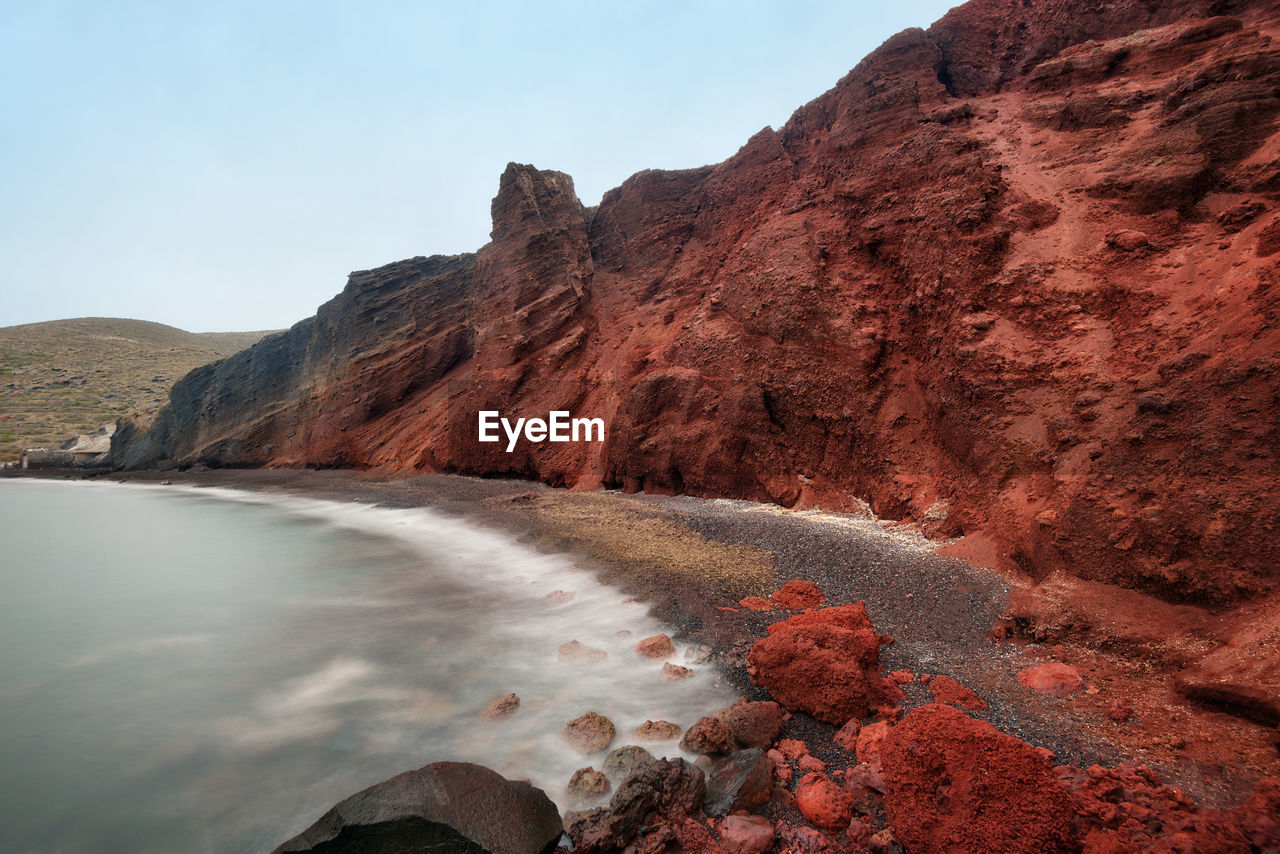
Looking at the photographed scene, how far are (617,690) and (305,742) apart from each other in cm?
303

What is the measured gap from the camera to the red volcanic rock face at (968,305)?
6055 mm

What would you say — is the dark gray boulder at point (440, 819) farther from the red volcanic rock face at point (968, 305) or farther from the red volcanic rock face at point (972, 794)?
the red volcanic rock face at point (968, 305)

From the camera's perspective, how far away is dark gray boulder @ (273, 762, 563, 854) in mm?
3156

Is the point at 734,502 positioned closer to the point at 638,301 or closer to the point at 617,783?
the point at 617,783

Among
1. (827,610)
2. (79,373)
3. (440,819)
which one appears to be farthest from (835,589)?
(79,373)

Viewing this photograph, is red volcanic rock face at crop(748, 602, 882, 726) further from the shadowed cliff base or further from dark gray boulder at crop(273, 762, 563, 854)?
dark gray boulder at crop(273, 762, 563, 854)

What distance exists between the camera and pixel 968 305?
401 inches

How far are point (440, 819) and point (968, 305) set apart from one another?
37.5 feet

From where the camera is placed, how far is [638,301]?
865 inches

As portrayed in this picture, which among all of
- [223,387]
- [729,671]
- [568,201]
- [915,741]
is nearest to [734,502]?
[729,671]

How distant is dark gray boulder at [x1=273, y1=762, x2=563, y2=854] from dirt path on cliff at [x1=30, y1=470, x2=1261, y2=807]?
216cm

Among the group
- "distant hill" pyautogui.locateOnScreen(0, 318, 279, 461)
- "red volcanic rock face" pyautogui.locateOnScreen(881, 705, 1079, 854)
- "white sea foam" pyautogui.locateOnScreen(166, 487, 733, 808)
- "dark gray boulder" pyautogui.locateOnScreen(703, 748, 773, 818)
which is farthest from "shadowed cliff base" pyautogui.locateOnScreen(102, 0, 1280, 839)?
"distant hill" pyautogui.locateOnScreen(0, 318, 279, 461)

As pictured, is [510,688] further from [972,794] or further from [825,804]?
[972,794]

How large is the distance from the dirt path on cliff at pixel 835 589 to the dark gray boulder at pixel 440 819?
2.16 metres
